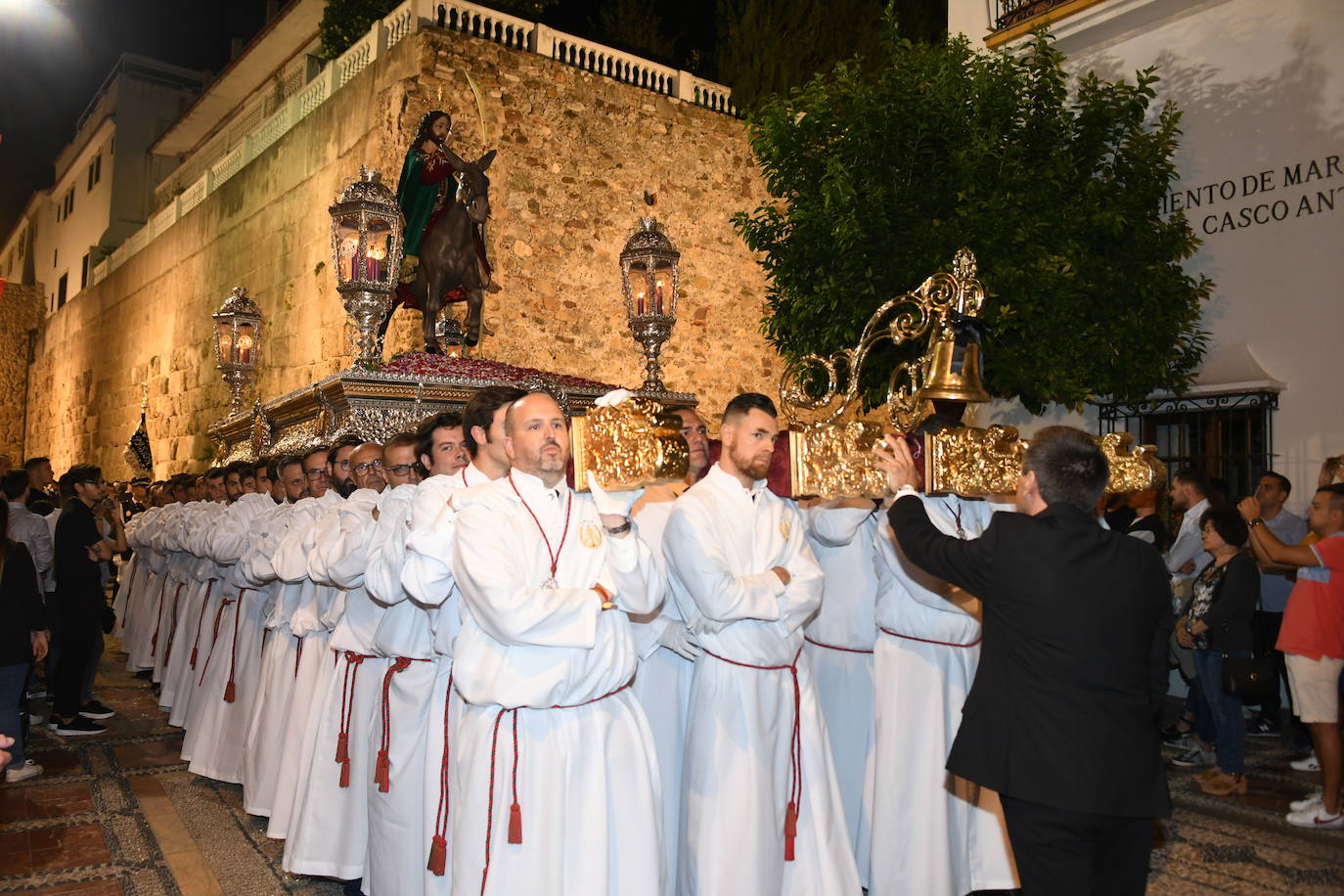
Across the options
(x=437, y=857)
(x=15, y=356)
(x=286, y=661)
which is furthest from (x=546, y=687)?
(x=15, y=356)

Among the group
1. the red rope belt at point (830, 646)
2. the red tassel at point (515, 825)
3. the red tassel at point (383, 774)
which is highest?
the red rope belt at point (830, 646)

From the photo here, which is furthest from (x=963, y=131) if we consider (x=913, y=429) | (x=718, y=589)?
(x=718, y=589)

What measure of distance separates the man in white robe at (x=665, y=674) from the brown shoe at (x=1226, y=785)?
130 inches

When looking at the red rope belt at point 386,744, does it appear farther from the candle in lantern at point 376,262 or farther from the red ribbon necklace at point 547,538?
the candle in lantern at point 376,262

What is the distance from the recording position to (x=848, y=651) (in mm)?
5012

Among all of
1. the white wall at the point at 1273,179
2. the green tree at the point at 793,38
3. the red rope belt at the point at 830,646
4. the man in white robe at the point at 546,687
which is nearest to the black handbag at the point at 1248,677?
the red rope belt at the point at 830,646

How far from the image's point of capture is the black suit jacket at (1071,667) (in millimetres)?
2830

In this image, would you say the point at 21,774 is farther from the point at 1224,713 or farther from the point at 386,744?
the point at 1224,713

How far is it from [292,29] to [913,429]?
1808cm

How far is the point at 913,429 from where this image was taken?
4379mm

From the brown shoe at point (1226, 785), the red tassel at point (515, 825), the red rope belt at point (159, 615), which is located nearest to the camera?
the red tassel at point (515, 825)

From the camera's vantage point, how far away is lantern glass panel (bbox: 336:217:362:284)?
6.88 m

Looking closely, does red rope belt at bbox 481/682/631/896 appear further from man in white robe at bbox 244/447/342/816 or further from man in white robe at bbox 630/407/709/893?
man in white robe at bbox 244/447/342/816

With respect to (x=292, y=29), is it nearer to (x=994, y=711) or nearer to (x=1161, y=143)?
(x=1161, y=143)
